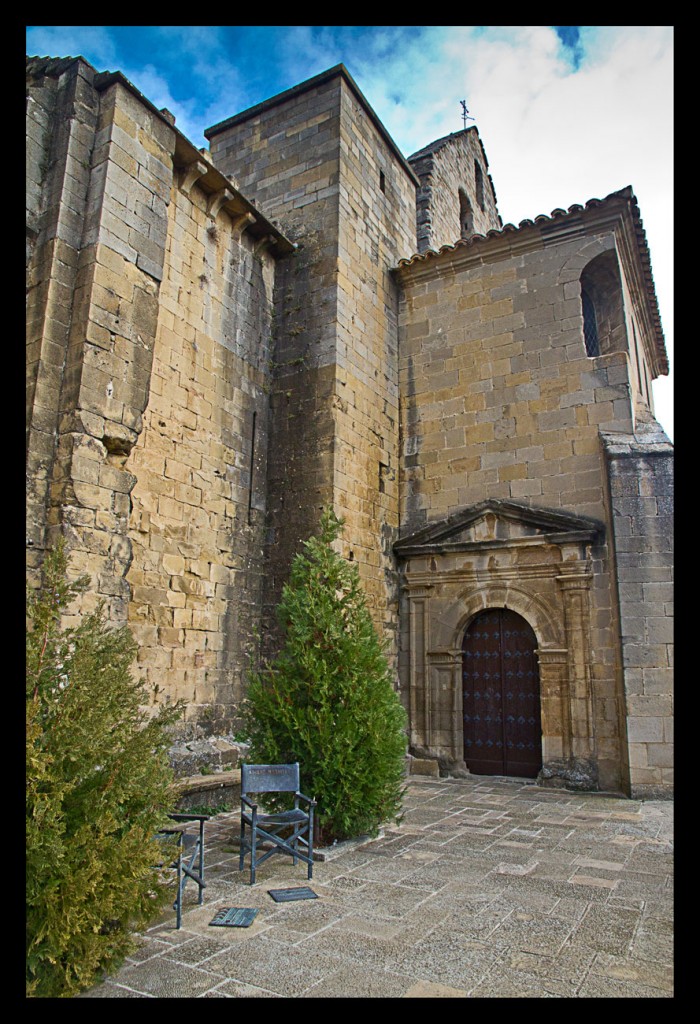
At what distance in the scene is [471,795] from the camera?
736 centimetres

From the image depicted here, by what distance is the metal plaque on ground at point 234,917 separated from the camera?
3.52 metres

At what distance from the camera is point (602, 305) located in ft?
30.6

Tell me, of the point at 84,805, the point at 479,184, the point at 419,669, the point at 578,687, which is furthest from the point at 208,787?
the point at 479,184

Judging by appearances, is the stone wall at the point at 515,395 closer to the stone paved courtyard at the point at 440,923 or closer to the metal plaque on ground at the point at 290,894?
the stone paved courtyard at the point at 440,923

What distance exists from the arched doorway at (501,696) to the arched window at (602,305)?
390cm

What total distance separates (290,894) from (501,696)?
5.06m

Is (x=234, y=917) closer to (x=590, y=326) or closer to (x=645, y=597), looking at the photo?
(x=645, y=597)

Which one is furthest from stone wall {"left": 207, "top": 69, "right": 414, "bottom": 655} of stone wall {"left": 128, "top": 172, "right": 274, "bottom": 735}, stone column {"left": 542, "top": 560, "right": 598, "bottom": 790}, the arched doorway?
stone column {"left": 542, "top": 560, "right": 598, "bottom": 790}

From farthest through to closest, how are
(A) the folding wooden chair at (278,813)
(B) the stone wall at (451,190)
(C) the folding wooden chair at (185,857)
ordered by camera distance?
1. (B) the stone wall at (451,190)
2. (A) the folding wooden chair at (278,813)
3. (C) the folding wooden chair at (185,857)

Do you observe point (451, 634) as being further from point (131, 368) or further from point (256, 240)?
point (256, 240)

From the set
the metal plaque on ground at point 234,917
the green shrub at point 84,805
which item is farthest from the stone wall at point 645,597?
the green shrub at point 84,805

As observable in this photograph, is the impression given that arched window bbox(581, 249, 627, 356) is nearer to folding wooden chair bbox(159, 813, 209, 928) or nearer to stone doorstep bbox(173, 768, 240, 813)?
stone doorstep bbox(173, 768, 240, 813)

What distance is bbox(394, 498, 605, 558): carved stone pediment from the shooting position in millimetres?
8172

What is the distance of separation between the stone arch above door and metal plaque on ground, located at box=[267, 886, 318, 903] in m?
4.56
